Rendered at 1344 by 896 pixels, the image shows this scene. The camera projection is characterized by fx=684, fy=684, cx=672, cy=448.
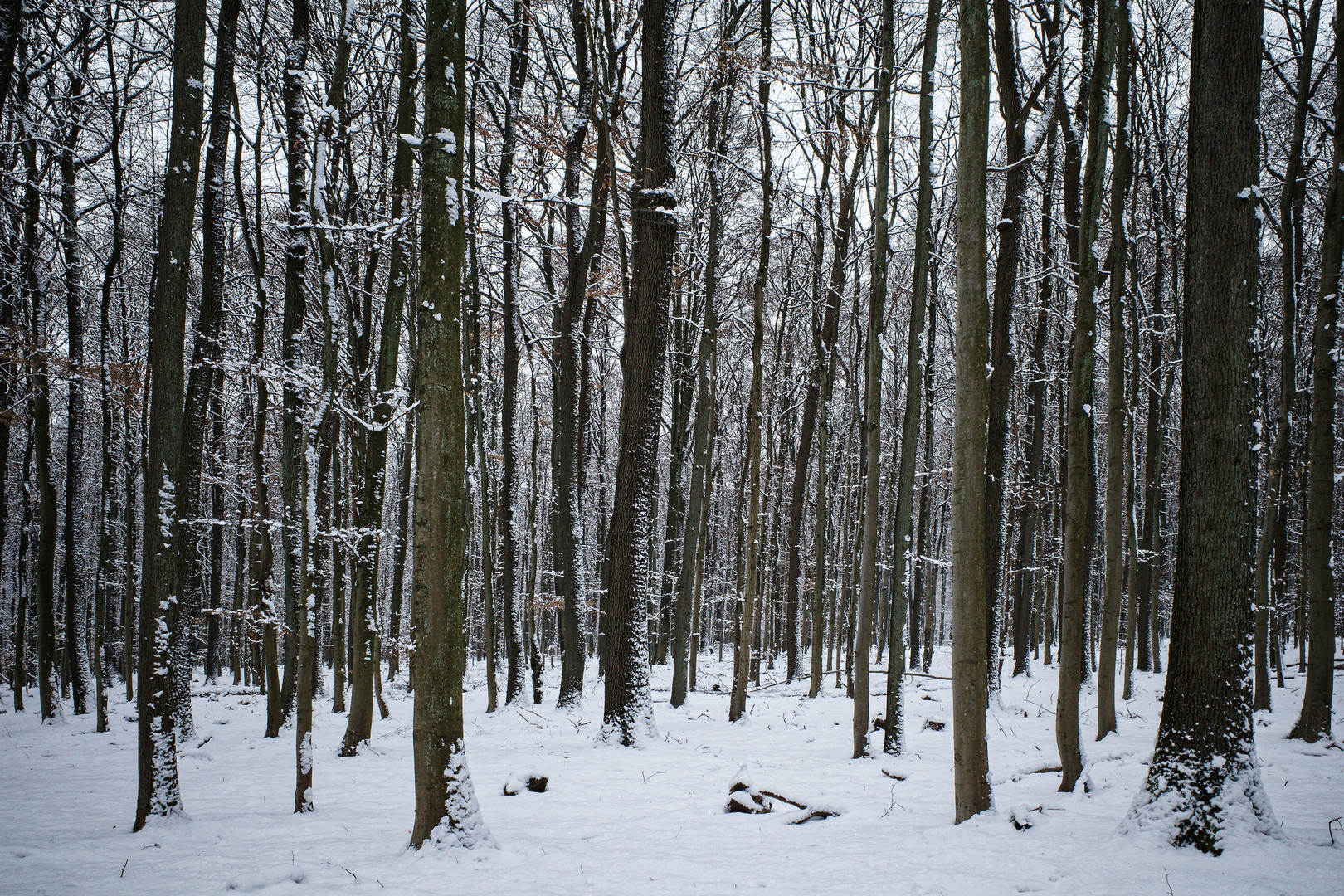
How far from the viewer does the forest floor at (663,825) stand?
3980mm

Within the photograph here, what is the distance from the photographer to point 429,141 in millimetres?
4668

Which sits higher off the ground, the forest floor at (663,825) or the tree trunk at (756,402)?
the tree trunk at (756,402)

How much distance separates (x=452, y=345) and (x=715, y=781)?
4879 millimetres

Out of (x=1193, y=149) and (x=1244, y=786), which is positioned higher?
(x=1193, y=149)

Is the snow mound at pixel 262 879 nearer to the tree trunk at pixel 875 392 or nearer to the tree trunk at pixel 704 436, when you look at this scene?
the tree trunk at pixel 875 392

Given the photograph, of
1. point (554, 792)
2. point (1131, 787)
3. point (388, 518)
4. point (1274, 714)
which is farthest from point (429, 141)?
point (388, 518)

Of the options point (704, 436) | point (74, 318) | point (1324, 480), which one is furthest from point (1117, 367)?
point (74, 318)

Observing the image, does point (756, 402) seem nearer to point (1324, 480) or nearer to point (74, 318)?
point (1324, 480)

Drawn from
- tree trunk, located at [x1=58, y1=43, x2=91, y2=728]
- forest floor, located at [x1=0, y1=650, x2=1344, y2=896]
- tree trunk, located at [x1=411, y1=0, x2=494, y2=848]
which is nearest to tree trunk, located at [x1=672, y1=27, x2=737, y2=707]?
forest floor, located at [x1=0, y1=650, x2=1344, y2=896]

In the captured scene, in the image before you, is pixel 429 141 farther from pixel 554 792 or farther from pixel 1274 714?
pixel 1274 714

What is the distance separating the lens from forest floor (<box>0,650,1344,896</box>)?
13.1 ft

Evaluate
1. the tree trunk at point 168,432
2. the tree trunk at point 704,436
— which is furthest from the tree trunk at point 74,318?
the tree trunk at point 704,436

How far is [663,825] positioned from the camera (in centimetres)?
531

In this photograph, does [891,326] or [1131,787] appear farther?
[891,326]
